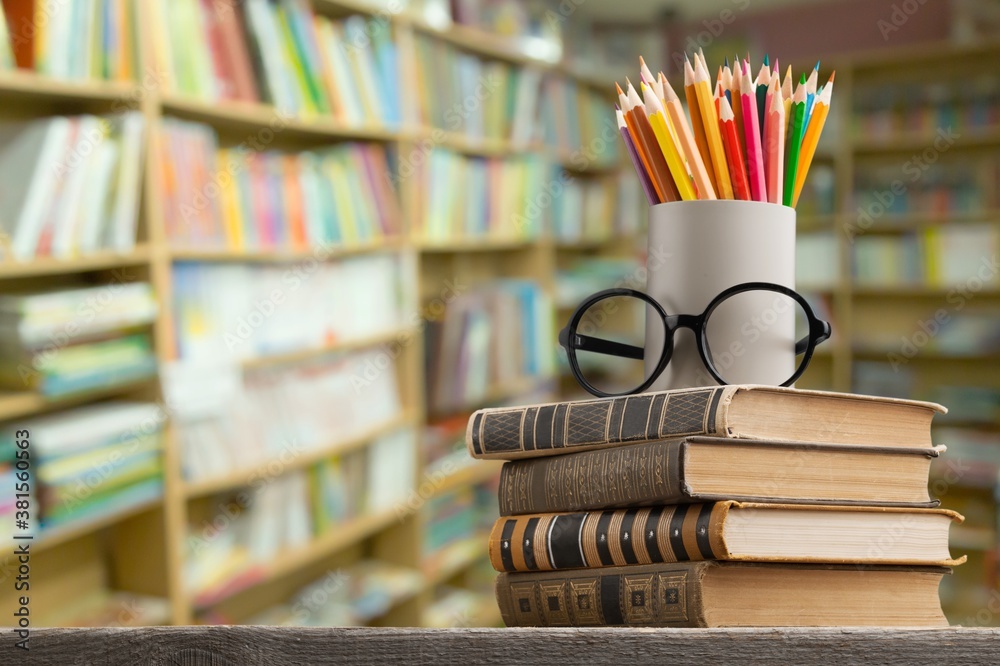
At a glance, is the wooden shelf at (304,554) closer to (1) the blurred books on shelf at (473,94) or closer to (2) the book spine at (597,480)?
(1) the blurred books on shelf at (473,94)

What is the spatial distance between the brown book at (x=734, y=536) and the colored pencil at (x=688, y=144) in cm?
25

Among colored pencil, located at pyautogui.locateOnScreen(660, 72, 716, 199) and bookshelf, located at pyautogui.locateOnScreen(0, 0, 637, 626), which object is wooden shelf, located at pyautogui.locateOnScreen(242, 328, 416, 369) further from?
colored pencil, located at pyautogui.locateOnScreen(660, 72, 716, 199)

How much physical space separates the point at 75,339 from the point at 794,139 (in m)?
1.46

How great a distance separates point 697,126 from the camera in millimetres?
662

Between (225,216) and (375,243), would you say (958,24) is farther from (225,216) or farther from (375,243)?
(225,216)

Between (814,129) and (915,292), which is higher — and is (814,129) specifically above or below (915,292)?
above

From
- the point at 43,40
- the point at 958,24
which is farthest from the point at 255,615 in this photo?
the point at 958,24

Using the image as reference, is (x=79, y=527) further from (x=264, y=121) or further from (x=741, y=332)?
(x=741, y=332)

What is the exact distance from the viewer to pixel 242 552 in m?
2.15

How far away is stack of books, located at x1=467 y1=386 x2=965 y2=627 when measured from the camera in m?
0.53

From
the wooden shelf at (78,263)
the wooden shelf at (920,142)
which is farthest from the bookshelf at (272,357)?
the wooden shelf at (920,142)

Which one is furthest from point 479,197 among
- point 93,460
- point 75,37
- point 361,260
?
point 93,460

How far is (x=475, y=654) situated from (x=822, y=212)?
375 centimetres

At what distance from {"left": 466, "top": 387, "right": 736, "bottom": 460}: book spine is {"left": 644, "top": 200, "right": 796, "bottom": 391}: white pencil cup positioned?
0.08 meters
